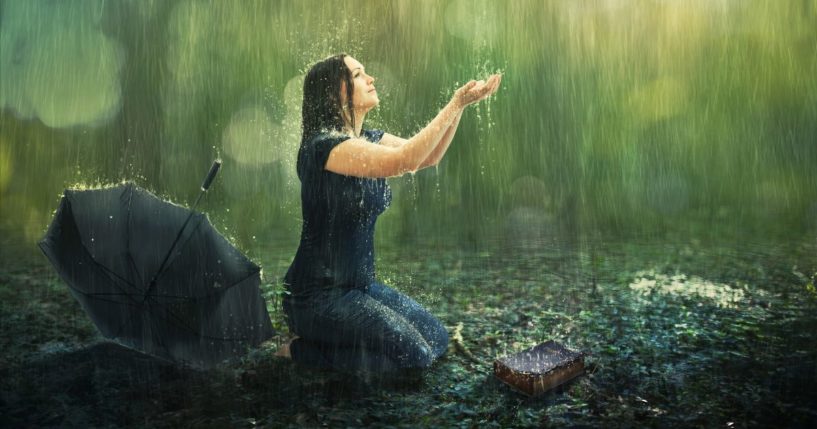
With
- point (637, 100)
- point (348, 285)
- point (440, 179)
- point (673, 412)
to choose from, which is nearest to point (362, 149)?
point (348, 285)

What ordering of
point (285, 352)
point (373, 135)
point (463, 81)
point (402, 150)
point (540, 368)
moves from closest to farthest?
point (402, 150) → point (540, 368) → point (285, 352) → point (373, 135) → point (463, 81)

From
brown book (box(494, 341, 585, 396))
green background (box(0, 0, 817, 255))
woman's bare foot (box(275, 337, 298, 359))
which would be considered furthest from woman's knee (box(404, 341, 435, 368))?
green background (box(0, 0, 817, 255))

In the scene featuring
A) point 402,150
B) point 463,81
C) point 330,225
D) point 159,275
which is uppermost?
point 463,81

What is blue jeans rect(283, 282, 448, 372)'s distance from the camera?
3662 mm

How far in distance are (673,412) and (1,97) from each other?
63.3 feet

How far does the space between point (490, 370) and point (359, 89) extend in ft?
6.67

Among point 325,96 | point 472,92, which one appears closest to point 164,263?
point 325,96

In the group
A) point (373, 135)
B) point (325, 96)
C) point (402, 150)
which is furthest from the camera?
point (373, 135)

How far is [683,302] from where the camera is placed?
5605mm

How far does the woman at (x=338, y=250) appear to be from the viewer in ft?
12.0

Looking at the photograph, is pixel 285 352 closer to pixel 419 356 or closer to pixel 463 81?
pixel 419 356

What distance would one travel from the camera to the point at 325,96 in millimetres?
3713

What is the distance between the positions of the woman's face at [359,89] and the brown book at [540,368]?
6.04ft

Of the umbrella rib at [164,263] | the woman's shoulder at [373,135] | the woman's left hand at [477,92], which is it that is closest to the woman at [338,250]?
the woman's left hand at [477,92]
